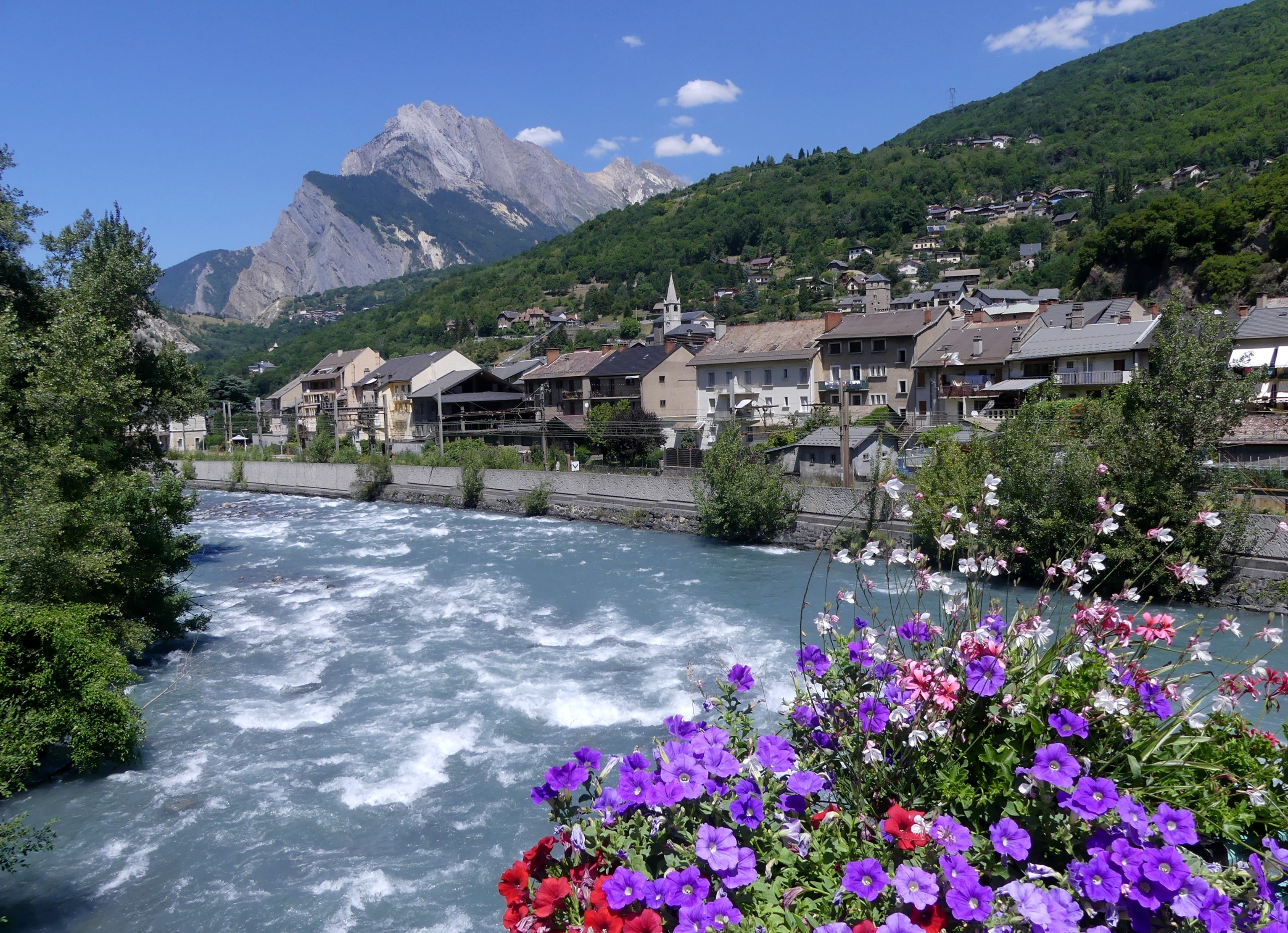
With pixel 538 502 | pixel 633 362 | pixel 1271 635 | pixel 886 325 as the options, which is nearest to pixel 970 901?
pixel 1271 635

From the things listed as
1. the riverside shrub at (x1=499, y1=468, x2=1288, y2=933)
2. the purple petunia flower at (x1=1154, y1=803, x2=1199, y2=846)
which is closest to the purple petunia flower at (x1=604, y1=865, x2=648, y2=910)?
the riverside shrub at (x1=499, y1=468, x2=1288, y2=933)

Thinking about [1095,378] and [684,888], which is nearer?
[684,888]

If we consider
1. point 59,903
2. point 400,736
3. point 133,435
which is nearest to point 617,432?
point 133,435

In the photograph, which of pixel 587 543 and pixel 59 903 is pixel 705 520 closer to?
pixel 587 543

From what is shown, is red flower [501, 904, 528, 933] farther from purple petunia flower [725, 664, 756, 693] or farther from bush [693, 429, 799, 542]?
bush [693, 429, 799, 542]

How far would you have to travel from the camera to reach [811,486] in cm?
2508

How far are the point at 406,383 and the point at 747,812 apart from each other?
185 feet

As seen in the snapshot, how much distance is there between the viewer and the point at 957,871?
8.05ft

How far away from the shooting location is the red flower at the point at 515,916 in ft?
8.99

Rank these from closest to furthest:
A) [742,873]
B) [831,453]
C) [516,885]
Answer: [742,873] → [516,885] → [831,453]

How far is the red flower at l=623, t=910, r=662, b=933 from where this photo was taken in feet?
7.90

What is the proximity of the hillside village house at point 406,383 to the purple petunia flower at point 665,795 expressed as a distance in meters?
52.4

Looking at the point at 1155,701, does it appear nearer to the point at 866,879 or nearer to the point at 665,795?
the point at 866,879

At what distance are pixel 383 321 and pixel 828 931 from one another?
413ft
